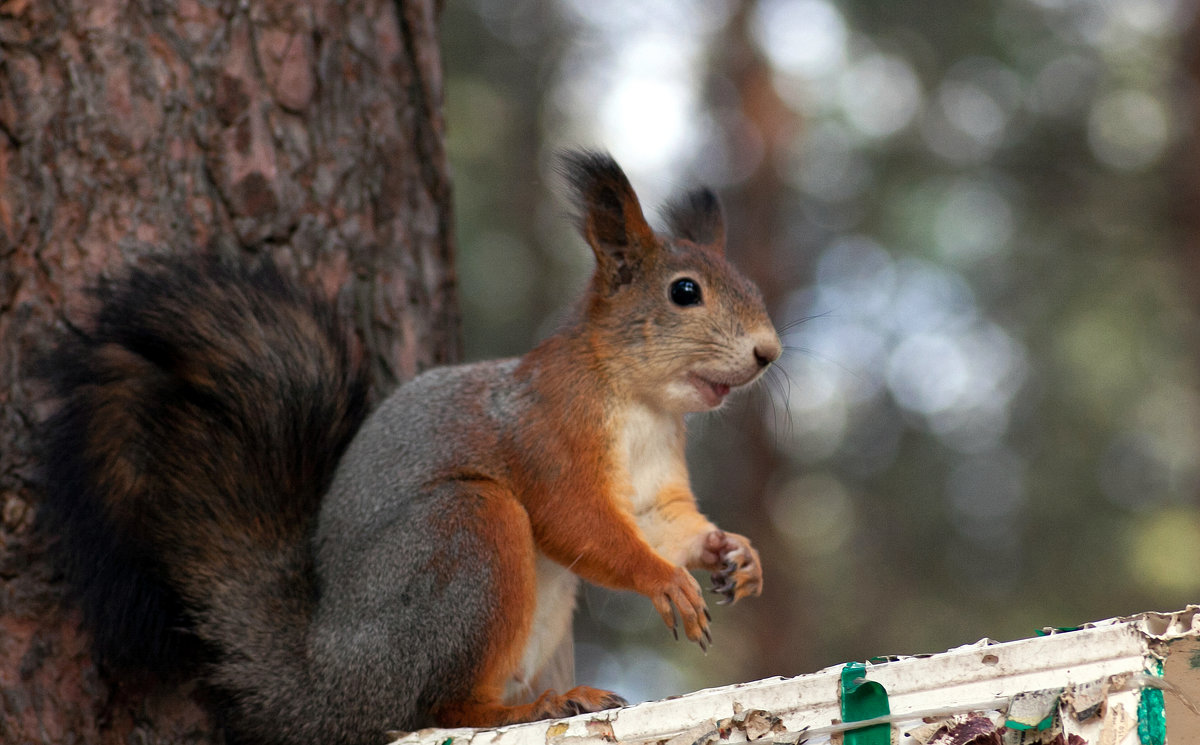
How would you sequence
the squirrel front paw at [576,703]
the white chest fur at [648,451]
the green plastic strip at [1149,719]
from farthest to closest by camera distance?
the white chest fur at [648,451]
the squirrel front paw at [576,703]
the green plastic strip at [1149,719]

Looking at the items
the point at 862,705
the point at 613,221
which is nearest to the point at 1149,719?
the point at 862,705

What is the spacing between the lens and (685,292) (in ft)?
6.77

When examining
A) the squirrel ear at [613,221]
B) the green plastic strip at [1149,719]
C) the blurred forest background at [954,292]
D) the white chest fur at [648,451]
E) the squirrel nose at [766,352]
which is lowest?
the green plastic strip at [1149,719]

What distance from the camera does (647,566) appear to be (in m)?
1.82

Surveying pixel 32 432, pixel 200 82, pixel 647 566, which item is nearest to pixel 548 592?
pixel 647 566

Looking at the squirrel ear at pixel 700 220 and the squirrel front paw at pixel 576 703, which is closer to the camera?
the squirrel front paw at pixel 576 703

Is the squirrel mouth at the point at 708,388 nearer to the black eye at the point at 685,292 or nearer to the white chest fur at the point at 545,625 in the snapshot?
the black eye at the point at 685,292

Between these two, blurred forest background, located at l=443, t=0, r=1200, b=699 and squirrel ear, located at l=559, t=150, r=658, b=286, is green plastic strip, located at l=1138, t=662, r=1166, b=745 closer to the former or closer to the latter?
squirrel ear, located at l=559, t=150, r=658, b=286

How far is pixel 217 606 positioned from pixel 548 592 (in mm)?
554

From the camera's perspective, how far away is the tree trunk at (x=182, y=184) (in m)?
1.78

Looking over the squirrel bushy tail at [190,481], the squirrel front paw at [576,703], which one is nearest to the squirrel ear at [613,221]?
the squirrel bushy tail at [190,481]

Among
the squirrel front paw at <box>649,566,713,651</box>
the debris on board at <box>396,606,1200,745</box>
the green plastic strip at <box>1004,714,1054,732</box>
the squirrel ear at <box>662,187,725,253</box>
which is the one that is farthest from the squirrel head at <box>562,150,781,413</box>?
the green plastic strip at <box>1004,714,1054,732</box>

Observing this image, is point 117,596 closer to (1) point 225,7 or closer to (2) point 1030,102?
(1) point 225,7

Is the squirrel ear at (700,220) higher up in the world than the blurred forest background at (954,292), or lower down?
lower down
